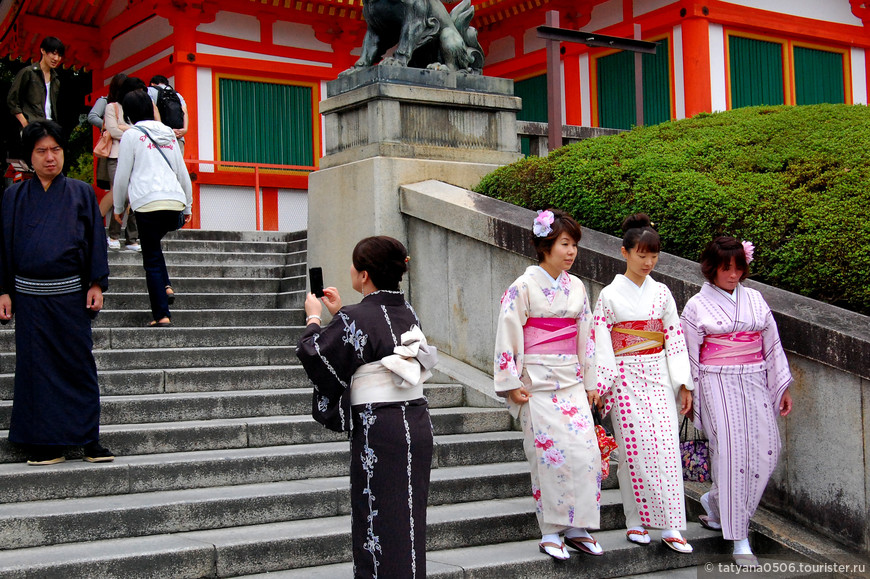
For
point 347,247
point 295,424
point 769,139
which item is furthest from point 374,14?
point 295,424

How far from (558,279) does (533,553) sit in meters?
1.34

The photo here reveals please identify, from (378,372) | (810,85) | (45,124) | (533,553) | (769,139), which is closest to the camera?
(378,372)

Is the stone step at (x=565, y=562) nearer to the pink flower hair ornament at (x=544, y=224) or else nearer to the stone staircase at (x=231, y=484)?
the stone staircase at (x=231, y=484)

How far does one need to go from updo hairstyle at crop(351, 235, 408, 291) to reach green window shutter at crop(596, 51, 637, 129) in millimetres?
10872

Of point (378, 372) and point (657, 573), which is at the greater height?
point (378, 372)

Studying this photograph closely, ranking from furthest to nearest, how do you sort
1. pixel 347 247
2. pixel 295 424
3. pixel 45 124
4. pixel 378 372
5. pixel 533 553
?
pixel 347 247, pixel 295 424, pixel 45 124, pixel 533 553, pixel 378 372

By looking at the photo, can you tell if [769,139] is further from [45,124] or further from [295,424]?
[45,124]

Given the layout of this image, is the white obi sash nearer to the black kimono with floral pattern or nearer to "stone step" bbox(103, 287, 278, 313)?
the black kimono with floral pattern

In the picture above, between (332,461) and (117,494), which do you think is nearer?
(117,494)

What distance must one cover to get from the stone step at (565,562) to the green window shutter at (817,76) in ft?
36.6

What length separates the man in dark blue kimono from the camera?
4.86 m

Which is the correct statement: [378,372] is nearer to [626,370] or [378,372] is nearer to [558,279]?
[558,279]

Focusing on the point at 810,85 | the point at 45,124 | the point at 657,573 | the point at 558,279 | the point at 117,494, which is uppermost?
the point at 810,85

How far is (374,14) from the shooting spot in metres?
7.83
